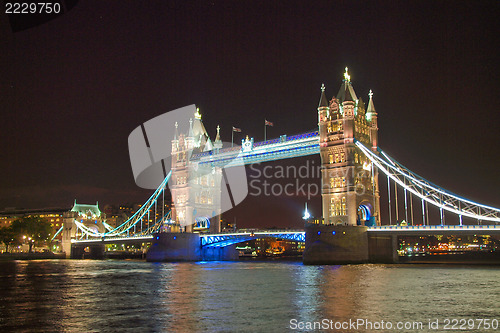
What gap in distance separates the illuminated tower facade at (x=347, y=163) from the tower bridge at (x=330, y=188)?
12 cm

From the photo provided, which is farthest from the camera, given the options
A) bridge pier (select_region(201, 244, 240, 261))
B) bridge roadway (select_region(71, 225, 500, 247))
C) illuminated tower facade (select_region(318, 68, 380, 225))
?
bridge pier (select_region(201, 244, 240, 261))

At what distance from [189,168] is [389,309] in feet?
216

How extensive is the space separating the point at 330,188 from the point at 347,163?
3753 mm

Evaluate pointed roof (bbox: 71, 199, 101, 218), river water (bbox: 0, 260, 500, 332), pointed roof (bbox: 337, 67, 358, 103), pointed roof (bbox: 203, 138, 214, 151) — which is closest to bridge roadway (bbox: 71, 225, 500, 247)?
pointed roof (bbox: 71, 199, 101, 218)

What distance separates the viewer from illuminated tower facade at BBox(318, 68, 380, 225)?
2290 inches

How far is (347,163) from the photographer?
58.4 metres

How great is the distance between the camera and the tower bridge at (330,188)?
Answer: 168 ft

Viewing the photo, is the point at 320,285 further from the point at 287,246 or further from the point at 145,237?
the point at 287,246

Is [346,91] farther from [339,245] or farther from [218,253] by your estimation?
[218,253]

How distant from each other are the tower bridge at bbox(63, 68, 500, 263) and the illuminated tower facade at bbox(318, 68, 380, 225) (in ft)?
0.38

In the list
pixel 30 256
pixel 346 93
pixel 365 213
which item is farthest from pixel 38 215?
pixel 346 93

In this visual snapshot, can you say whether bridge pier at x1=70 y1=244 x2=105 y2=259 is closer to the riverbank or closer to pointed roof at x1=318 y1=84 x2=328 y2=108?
the riverbank

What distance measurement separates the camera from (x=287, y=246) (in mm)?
142625

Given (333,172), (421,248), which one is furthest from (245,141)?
(421,248)
